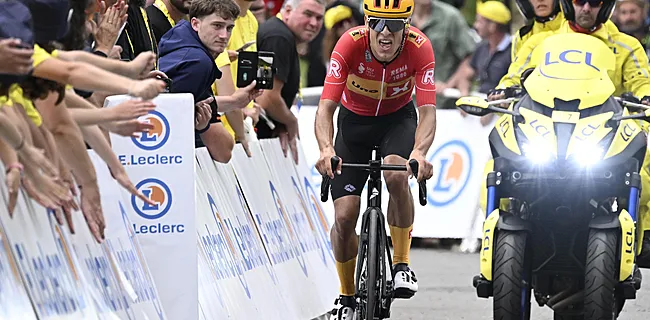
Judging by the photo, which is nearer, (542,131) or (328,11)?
(542,131)

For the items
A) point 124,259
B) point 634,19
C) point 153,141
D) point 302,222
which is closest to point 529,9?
point 302,222

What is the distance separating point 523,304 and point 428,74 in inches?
67.9

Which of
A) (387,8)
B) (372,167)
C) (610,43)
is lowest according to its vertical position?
(372,167)

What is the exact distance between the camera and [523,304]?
27.0 ft

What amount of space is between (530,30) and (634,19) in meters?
7.39

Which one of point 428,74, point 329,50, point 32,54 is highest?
point 32,54

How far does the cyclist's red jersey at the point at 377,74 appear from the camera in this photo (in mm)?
9078

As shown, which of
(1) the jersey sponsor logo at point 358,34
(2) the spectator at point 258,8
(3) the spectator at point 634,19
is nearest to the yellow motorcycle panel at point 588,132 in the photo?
(1) the jersey sponsor logo at point 358,34

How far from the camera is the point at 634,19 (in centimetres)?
1850

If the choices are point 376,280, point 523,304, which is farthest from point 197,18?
point 523,304

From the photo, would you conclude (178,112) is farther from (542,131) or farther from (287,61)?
(287,61)

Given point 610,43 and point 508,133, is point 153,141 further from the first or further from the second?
point 610,43

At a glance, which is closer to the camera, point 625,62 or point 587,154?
point 587,154

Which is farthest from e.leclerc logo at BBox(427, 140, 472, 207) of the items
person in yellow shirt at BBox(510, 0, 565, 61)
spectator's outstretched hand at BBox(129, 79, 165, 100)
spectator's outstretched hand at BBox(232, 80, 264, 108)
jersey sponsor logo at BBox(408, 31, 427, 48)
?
spectator's outstretched hand at BBox(129, 79, 165, 100)
